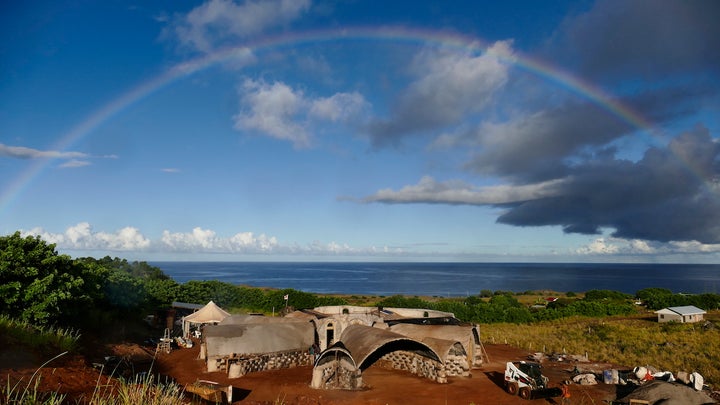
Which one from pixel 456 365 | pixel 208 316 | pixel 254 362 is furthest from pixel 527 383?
pixel 208 316

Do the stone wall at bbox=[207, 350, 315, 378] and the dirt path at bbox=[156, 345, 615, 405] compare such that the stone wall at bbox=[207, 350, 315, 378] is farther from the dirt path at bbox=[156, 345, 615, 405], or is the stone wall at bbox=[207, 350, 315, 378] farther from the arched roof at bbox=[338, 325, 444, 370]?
the arched roof at bbox=[338, 325, 444, 370]

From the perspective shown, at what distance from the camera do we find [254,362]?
2622 centimetres

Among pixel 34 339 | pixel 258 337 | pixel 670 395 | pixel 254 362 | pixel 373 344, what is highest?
pixel 34 339

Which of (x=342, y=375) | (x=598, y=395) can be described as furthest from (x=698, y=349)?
(x=342, y=375)

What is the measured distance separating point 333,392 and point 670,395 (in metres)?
14.8

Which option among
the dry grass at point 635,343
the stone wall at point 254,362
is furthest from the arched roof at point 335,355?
the dry grass at point 635,343

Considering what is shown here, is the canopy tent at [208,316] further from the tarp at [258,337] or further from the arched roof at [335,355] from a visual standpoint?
the arched roof at [335,355]

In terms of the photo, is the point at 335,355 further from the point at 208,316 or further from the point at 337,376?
the point at 208,316

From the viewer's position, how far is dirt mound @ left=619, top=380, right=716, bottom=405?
17.7 m

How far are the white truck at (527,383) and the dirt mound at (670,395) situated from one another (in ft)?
9.91

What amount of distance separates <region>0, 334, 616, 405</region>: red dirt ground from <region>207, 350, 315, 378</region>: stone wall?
45cm

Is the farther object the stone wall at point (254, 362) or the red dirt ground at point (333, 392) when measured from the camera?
the stone wall at point (254, 362)

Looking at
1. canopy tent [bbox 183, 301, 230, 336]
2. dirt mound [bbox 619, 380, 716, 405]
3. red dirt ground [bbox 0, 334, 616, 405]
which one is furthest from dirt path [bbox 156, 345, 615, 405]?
canopy tent [bbox 183, 301, 230, 336]

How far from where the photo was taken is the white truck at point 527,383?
19.7m
